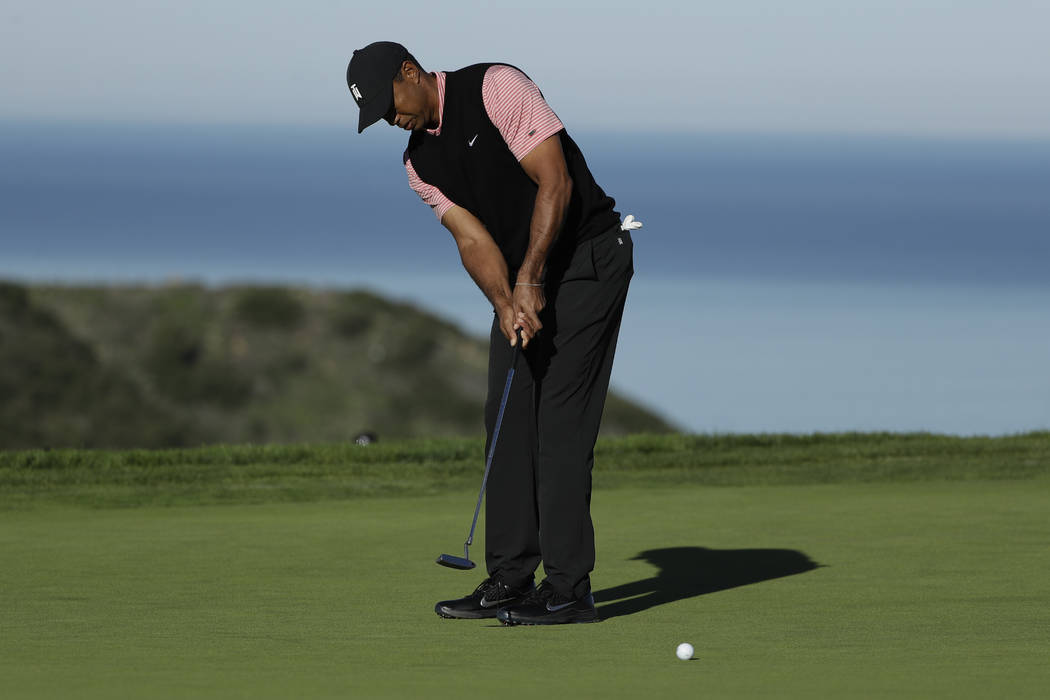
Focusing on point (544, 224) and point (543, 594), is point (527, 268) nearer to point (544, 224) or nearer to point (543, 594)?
point (544, 224)

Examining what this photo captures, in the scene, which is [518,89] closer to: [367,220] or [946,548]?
[946,548]

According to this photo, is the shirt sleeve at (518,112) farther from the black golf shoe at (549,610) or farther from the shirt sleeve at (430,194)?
the black golf shoe at (549,610)

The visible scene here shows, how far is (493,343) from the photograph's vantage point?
5.04 metres

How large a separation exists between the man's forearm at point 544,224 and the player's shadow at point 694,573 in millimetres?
1020

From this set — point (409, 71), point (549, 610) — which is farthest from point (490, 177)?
point (549, 610)

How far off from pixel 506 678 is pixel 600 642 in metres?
0.70

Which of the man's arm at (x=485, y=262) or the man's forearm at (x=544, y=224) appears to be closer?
the man's forearm at (x=544, y=224)

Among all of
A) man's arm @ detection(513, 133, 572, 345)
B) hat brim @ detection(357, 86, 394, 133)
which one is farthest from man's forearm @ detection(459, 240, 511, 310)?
hat brim @ detection(357, 86, 394, 133)

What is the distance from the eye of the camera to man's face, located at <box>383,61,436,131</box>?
4.70 m

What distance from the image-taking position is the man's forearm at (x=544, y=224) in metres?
4.60

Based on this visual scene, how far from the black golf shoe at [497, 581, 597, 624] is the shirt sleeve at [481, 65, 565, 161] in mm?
1273

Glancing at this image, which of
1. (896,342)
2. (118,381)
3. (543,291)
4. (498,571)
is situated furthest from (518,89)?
(896,342)

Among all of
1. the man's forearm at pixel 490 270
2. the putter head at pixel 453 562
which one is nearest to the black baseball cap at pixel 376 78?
the man's forearm at pixel 490 270

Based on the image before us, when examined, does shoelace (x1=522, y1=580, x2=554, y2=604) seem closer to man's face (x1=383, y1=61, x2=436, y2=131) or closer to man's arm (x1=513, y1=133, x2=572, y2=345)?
man's arm (x1=513, y1=133, x2=572, y2=345)
